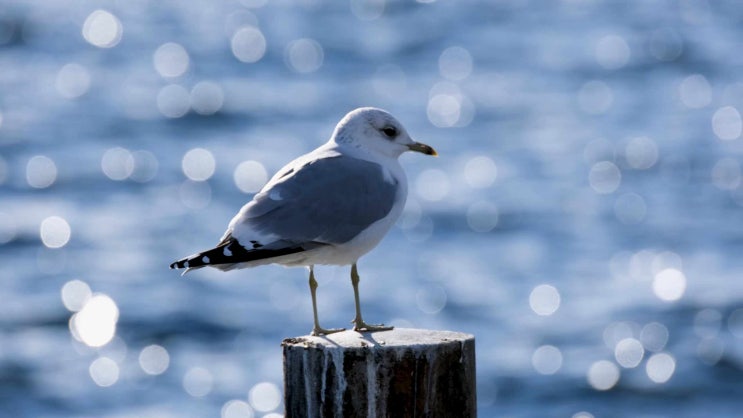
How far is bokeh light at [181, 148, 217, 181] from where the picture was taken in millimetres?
17828

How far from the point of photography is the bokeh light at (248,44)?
23500 mm

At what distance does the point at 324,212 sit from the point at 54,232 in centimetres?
1171

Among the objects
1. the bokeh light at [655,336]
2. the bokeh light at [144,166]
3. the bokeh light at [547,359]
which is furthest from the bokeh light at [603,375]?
the bokeh light at [144,166]

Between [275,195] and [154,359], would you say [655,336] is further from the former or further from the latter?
[275,195]

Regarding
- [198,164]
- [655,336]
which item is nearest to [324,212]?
[655,336]

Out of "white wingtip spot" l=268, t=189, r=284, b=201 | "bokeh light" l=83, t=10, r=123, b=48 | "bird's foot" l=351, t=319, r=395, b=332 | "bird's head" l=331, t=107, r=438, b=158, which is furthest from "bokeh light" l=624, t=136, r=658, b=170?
"bird's foot" l=351, t=319, r=395, b=332

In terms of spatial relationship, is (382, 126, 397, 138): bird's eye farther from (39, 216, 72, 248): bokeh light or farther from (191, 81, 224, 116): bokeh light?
(191, 81, 224, 116): bokeh light

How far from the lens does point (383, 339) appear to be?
4.77 m

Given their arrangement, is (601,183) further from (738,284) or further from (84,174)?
(84,174)

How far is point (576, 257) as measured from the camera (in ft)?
49.8

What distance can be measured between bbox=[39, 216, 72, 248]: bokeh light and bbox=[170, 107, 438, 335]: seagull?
34.7ft

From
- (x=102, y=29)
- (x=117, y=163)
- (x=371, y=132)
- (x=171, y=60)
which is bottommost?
(x=371, y=132)

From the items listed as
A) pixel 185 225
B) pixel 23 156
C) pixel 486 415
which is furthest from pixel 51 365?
pixel 23 156

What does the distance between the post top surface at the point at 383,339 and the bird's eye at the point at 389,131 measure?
1210 mm
